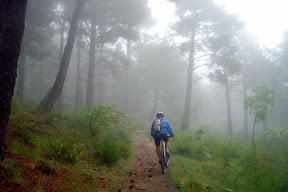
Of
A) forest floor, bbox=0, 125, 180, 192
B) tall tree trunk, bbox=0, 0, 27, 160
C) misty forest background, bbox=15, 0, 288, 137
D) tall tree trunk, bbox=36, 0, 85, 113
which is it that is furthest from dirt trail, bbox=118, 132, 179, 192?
misty forest background, bbox=15, 0, 288, 137

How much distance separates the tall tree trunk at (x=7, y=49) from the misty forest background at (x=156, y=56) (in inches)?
295

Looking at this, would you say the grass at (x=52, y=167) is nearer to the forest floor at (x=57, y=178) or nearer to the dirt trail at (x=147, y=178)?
the forest floor at (x=57, y=178)

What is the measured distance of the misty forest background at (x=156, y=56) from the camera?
1354 cm

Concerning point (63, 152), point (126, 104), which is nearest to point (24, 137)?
point (63, 152)

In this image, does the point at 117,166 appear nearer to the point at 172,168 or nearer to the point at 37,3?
the point at 172,168

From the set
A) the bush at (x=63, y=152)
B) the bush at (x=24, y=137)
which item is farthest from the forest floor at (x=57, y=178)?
the bush at (x=63, y=152)

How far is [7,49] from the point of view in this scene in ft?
9.88

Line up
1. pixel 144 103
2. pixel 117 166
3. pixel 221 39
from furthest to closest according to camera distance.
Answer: pixel 144 103 → pixel 221 39 → pixel 117 166

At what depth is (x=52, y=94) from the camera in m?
8.13

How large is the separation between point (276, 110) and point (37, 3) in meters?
29.3

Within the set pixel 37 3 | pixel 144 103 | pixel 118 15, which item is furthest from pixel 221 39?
pixel 144 103

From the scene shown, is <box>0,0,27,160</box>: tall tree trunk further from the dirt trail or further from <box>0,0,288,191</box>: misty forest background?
the dirt trail

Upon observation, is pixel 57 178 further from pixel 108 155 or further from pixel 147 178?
pixel 147 178

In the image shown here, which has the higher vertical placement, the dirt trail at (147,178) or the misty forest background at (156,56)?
the misty forest background at (156,56)
